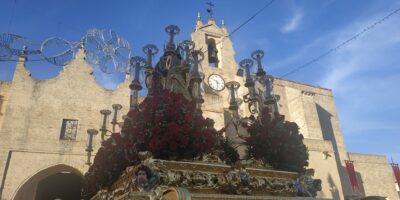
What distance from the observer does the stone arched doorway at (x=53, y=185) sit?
15907 millimetres

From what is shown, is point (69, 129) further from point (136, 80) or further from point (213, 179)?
point (213, 179)

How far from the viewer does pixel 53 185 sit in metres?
18.6

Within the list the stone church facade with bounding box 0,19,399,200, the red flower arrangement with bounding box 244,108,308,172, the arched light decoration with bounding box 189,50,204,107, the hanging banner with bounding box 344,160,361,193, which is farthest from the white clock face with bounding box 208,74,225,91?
the red flower arrangement with bounding box 244,108,308,172

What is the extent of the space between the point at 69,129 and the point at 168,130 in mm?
12293

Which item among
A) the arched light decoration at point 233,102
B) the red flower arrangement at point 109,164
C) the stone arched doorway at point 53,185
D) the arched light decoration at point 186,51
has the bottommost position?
the red flower arrangement at point 109,164

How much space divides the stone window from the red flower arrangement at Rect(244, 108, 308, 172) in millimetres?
11451

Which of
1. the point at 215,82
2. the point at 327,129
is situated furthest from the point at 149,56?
the point at 327,129

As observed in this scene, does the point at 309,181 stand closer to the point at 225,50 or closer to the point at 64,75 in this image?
the point at 64,75

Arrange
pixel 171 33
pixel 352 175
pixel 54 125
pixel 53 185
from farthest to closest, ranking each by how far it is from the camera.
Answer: pixel 352 175 → pixel 53 185 → pixel 54 125 → pixel 171 33

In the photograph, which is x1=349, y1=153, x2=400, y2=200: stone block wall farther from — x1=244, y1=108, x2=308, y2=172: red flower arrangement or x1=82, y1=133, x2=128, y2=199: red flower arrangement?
x1=82, y1=133, x2=128, y2=199: red flower arrangement

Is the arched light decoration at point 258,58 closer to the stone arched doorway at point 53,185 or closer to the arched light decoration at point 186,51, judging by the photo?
the arched light decoration at point 186,51

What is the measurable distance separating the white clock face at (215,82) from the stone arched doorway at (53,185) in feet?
34.3

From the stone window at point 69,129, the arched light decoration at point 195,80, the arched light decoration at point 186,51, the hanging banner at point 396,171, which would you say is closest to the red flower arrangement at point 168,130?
the arched light decoration at point 195,80

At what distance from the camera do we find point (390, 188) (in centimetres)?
3178
